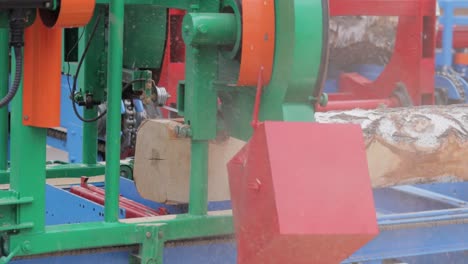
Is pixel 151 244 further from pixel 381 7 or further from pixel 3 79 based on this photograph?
pixel 381 7

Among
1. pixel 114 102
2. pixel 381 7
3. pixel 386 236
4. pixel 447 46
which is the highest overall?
pixel 381 7

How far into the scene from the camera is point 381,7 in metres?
7.55

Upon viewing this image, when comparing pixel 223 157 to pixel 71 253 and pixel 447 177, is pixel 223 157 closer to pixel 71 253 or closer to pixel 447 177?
pixel 71 253

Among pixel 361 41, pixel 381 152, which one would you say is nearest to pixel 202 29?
pixel 381 152

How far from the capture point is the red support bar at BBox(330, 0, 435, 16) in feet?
24.3

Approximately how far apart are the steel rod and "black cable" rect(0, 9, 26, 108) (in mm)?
717

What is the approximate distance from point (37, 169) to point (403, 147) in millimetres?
1683

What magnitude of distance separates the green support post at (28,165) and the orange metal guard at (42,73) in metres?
0.04

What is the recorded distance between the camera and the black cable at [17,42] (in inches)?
99.6

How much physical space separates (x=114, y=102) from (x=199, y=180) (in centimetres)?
41

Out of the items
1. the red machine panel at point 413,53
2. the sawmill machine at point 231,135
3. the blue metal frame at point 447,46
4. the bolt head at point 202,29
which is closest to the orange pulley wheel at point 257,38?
the sawmill machine at point 231,135

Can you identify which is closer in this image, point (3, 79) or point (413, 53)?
point (3, 79)

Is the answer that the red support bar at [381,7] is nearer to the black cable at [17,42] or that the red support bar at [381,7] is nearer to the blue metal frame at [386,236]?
the blue metal frame at [386,236]

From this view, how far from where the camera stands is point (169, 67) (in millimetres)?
6852
